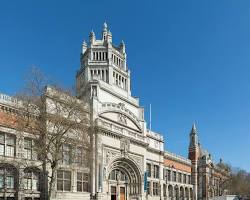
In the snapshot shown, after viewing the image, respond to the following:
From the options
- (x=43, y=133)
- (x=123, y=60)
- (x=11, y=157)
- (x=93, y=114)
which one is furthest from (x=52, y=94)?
(x=123, y=60)

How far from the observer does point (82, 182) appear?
2077 inches

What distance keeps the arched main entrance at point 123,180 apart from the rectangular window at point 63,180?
8.57 m

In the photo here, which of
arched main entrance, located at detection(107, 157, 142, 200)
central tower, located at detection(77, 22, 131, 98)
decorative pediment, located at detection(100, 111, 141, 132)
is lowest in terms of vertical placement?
arched main entrance, located at detection(107, 157, 142, 200)

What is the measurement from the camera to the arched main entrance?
60.3 meters

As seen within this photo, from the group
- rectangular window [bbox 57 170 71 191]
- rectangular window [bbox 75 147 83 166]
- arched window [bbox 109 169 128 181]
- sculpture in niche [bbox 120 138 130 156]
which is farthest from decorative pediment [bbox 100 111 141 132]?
rectangular window [bbox 57 170 71 191]

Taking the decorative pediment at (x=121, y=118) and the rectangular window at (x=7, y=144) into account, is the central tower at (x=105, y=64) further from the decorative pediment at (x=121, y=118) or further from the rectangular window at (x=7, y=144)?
the rectangular window at (x=7, y=144)

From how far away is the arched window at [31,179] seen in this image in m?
43.9

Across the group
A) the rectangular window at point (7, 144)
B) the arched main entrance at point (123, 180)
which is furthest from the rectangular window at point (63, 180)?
the arched main entrance at point (123, 180)

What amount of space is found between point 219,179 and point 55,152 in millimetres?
93614

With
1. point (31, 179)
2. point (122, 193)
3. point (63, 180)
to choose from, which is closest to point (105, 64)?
point (122, 193)

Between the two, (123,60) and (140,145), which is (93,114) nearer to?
(140,145)

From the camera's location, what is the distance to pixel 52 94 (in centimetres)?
4081

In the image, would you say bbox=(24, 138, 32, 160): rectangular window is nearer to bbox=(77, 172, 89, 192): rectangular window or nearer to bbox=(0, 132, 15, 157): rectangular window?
bbox=(0, 132, 15, 157): rectangular window

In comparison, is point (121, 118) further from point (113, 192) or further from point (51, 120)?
point (51, 120)
